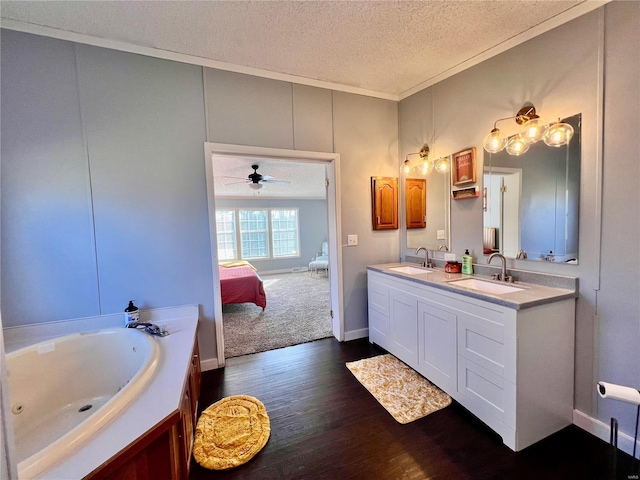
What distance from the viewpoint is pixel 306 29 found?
1994mm

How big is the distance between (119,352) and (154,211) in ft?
3.67

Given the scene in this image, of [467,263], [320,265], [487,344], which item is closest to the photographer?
[487,344]

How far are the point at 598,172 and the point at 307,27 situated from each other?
2168 millimetres

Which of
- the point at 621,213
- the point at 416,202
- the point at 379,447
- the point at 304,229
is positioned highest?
the point at 416,202

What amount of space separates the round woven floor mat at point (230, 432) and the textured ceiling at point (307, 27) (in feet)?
9.11

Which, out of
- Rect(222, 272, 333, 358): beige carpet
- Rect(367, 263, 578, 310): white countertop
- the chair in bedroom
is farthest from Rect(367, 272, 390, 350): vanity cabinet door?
the chair in bedroom

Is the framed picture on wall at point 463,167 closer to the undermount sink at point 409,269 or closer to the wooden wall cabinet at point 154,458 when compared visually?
the undermount sink at point 409,269

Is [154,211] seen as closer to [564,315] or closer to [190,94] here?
[190,94]

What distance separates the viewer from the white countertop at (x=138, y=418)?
0.97 meters

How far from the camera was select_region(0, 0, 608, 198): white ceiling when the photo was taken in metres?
1.78

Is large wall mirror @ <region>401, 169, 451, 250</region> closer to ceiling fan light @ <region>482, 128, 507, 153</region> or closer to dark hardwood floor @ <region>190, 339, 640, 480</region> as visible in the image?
ceiling fan light @ <region>482, 128, 507, 153</region>

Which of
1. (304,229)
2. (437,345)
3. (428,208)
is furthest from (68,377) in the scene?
(304,229)

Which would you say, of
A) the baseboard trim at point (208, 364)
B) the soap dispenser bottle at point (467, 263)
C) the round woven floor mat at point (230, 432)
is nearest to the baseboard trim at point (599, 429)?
the soap dispenser bottle at point (467, 263)

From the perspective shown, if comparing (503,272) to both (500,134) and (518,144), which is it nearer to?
(518,144)
